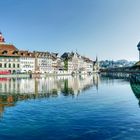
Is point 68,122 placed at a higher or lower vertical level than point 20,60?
lower

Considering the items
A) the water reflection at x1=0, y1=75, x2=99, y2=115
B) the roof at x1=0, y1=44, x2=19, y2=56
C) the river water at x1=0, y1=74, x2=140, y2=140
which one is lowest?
the river water at x1=0, y1=74, x2=140, y2=140

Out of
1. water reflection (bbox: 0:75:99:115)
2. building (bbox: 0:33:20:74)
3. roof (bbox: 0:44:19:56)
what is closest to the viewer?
water reflection (bbox: 0:75:99:115)

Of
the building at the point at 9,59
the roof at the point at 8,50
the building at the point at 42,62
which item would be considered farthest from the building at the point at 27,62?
the building at the point at 9,59

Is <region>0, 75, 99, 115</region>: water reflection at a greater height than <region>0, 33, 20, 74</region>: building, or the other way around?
<region>0, 33, 20, 74</region>: building

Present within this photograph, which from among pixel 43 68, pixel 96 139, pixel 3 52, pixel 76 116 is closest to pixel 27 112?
pixel 76 116

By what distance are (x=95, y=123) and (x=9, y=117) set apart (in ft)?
30.5

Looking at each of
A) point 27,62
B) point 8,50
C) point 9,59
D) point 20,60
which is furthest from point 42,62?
point 9,59

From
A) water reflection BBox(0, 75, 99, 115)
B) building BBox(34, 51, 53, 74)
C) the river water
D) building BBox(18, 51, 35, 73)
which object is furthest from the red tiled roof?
the river water

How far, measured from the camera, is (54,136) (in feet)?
80.9

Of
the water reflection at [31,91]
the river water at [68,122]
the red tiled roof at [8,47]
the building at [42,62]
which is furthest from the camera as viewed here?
the building at [42,62]

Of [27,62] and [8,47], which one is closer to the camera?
[8,47]

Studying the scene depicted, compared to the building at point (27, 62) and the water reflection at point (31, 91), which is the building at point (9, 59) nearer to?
the building at point (27, 62)

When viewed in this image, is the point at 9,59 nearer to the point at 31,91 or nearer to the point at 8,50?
the point at 8,50

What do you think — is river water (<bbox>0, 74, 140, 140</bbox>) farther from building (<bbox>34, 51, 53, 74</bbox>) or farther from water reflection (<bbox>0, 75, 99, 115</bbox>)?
building (<bbox>34, 51, 53, 74</bbox>)
